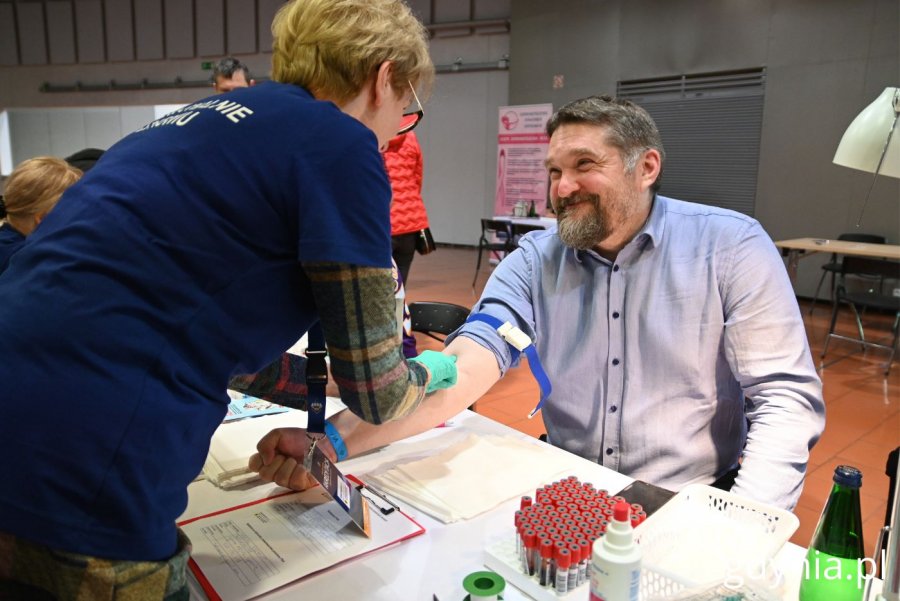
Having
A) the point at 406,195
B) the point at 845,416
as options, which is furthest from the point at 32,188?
the point at 845,416

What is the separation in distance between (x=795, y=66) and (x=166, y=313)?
8.12 m

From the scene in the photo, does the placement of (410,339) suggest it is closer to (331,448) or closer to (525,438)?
(525,438)

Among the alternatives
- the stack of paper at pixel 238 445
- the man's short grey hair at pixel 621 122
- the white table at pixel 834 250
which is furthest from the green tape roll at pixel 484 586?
the white table at pixel 834 250

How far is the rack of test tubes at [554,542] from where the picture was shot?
927 millimetres

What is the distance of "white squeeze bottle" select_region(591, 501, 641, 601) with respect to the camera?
26.5 inches

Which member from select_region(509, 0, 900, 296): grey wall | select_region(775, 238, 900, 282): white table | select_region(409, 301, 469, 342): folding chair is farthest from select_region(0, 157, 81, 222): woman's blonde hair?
select_region(509, 0, 900, 296): grey wall

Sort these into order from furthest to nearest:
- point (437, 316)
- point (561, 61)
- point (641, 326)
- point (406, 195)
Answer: point (561, 61) → point (406, 195) → point (437, 316) → point (641, 326)

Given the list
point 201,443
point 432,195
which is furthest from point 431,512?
point 432,195

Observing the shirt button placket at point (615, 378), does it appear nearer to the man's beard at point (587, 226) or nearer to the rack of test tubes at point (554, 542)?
the man's beard at point (587, 226)

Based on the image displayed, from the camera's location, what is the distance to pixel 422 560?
1043 mm

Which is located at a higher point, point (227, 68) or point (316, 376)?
point (227, 68)

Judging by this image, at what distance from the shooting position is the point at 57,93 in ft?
44.4

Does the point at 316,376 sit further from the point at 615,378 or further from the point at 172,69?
the point at 172,69

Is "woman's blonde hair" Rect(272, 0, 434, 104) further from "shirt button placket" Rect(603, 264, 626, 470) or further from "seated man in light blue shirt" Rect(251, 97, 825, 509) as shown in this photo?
"shirt button placket" Rect(603, 264, 626, 470)
